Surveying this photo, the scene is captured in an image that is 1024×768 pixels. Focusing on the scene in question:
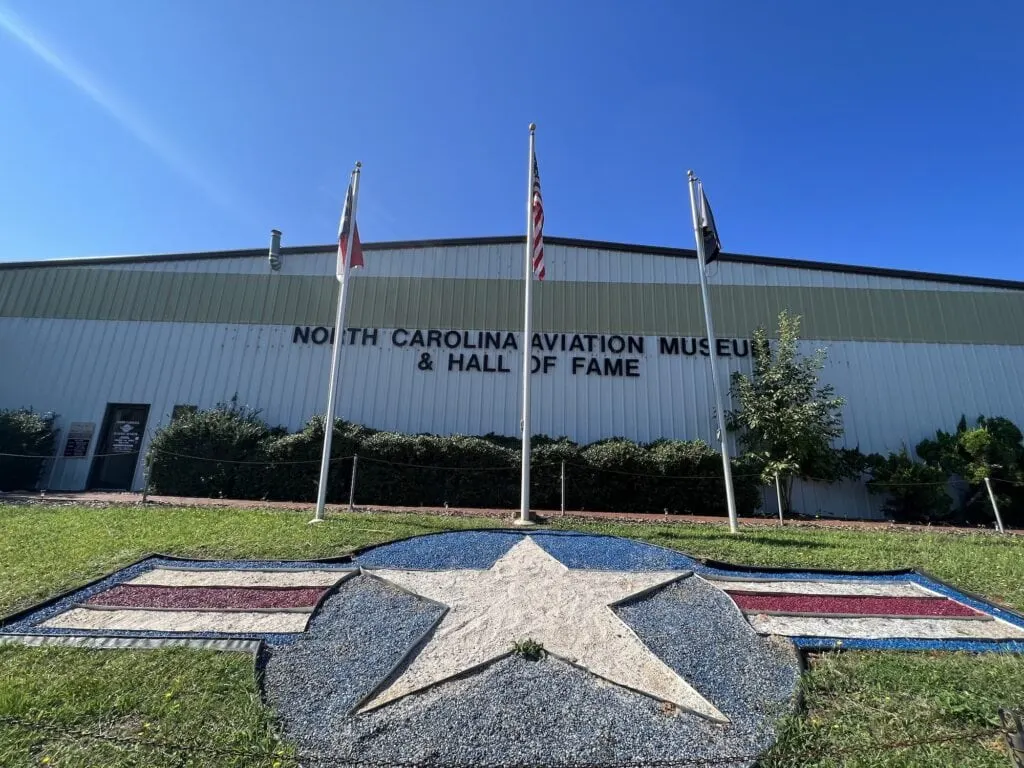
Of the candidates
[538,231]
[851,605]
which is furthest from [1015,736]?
[538,231]

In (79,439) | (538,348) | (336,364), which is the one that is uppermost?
(538,348)

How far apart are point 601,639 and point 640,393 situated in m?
12.7

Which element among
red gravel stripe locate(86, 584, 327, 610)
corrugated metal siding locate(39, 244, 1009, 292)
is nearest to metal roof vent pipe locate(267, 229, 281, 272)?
corrugated metal siding locate(39, 244, 1009, 292)

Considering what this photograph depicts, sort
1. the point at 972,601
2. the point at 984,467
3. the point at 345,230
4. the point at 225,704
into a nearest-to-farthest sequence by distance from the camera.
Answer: the point at 225,704, the point at 972,601, the point at 345,230, the point at 984,467

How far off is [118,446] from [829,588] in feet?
64.4

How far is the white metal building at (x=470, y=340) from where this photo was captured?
631 inches

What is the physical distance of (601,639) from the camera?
4031 millimetres

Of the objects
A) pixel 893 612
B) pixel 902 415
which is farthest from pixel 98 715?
pixel 902 415

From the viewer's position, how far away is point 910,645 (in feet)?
13.4

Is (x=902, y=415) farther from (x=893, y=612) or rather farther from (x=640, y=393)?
(x=893, y=612)

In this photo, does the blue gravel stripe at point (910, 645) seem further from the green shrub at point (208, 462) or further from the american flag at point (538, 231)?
the green shrub at point (208, 462)

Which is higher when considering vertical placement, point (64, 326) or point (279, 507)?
point (64, 326)

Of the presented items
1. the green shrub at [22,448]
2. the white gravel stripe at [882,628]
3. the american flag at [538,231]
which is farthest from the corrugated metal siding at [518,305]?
the white gravel stripe at [882,628]

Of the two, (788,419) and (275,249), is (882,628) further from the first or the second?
(275,249)
